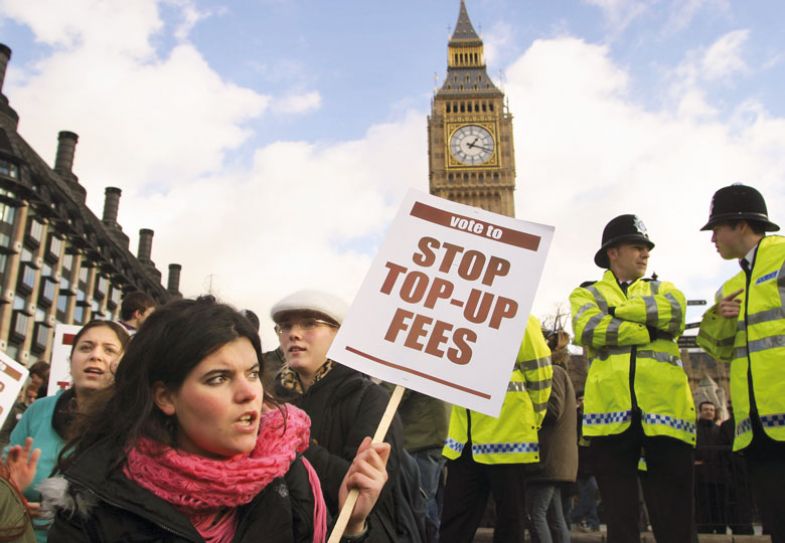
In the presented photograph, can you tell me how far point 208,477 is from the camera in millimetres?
1810

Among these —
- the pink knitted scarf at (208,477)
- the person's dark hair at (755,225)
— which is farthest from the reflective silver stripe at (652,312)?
the pink knitted scarf at (208,477)

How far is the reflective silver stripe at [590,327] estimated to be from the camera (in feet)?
12.9

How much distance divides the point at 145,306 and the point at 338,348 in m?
Result: 3.67

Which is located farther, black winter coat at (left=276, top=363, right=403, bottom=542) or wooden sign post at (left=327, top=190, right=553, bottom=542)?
black winter coat at (left=276, top=363, right=403, bottom=542)

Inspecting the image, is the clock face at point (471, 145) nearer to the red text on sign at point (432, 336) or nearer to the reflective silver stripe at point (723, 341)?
the reflective silver stripe at point (723, 341)

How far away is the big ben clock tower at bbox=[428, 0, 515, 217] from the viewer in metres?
65.0

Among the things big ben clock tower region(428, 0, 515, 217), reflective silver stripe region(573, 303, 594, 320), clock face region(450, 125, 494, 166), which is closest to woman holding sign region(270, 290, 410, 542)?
reflective silver stripe region(573, 303, 594, 320)

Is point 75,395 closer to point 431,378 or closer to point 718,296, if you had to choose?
point 431,378

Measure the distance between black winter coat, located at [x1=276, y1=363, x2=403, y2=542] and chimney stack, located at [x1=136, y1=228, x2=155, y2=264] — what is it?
79636 mm

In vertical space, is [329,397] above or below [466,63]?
below

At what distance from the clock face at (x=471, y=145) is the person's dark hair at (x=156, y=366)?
65314 mm

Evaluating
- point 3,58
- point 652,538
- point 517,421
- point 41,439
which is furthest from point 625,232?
point 3,58

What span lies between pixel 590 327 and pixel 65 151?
66301 millimetres

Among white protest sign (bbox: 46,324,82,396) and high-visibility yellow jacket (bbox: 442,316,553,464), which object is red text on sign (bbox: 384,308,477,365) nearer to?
high-visibility yellow jacket (bbox: 442,316,553,464)
